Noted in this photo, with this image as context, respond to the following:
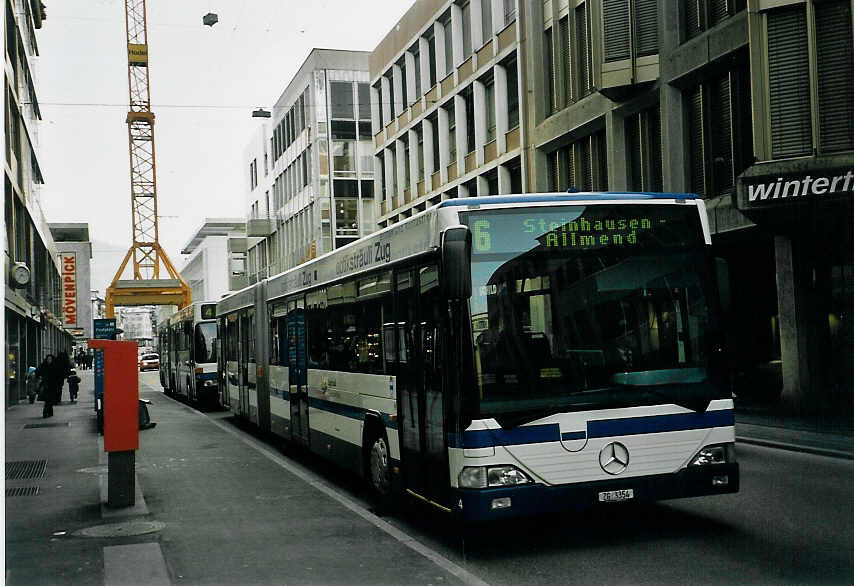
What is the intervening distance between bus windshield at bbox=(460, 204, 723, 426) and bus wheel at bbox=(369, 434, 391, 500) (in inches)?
102

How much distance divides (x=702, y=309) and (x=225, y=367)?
15647 mm

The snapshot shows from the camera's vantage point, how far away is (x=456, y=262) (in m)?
7.11

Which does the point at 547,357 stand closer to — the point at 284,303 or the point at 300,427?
the point at 300,427

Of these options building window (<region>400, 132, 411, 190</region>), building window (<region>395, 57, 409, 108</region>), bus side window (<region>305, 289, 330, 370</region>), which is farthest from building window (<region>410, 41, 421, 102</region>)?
bus side window (<region>305, 289, 330, 370</region>)

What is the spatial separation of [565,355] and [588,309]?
404 mm

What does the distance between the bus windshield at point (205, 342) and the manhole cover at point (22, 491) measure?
16.3 metres

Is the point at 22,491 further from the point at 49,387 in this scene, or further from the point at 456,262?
the point at 49,387

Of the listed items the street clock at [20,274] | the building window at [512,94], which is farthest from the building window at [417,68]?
the street clock at [20,274]

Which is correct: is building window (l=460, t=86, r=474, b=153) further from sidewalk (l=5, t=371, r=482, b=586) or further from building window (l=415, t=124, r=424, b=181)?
sidewalk (l=5, t=371, r=482, b=586)

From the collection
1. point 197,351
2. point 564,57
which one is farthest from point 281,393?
point 564,57

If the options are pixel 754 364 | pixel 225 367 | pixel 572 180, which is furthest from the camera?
pixel 572 180

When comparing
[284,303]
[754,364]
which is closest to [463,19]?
[754,364]

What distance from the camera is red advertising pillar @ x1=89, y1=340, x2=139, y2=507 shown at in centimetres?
1048

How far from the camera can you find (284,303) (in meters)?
15.1
